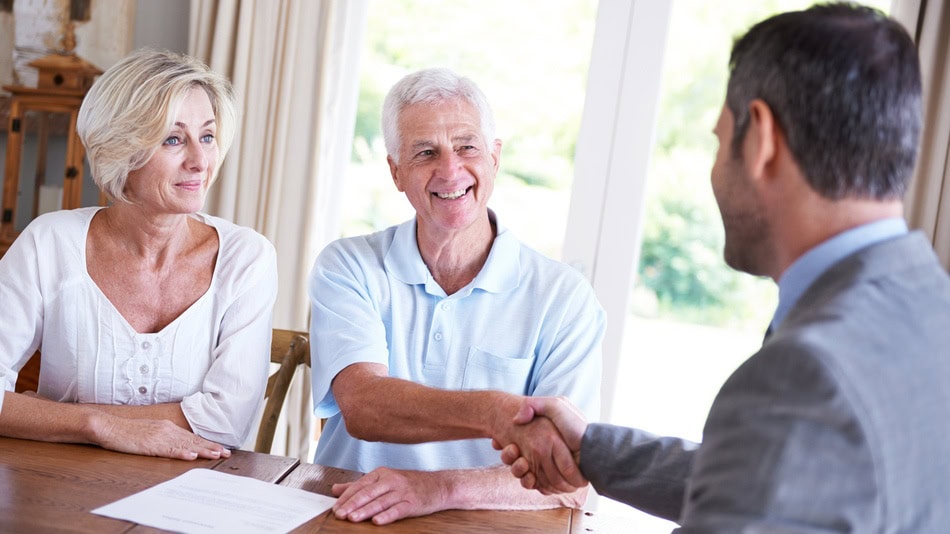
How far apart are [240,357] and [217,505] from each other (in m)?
0.58

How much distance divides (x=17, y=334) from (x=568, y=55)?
2367mm

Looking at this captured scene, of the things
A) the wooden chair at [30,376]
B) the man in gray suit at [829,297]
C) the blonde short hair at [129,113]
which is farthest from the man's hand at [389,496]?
the wooden chair at [30,376]

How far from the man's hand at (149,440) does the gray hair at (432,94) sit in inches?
31.6

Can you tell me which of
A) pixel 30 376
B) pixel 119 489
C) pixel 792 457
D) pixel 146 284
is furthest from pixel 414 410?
pixel 30 376

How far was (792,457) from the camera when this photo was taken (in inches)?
35.3

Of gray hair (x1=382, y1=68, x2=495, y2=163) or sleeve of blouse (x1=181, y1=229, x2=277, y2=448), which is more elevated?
gray hair (x1=382, y1=68, x2=495, y2=163)

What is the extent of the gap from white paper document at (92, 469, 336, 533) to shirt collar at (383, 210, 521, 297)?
629 mm

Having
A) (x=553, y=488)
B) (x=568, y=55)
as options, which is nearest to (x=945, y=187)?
(x=568, y=55)

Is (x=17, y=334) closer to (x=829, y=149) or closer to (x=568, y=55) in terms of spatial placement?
→ (x=829, y=149)

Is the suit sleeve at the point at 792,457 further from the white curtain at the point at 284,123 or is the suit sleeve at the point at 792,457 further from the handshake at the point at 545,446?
the white curtain at the point at 284,123

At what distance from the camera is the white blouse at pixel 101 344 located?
6.57 feet

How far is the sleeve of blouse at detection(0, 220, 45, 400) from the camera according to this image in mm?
1982

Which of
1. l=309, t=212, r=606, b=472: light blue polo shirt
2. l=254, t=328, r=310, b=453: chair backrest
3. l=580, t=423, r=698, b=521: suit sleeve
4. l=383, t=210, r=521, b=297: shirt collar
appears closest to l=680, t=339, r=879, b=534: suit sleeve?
l=580, t=423, r=698, b=521: suit sleeve

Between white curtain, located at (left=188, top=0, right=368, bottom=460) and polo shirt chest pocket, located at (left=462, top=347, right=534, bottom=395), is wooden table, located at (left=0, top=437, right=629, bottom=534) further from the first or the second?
white curtain, located at (left=188, top=0, right=368, bottom=460)
